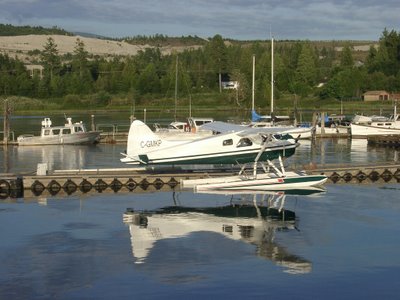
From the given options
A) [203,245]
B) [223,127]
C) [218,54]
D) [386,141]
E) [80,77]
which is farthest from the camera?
[218,54]

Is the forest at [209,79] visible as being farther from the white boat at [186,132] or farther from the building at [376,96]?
the white boat at [186,132]

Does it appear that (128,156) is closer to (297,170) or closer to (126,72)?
(297,170)

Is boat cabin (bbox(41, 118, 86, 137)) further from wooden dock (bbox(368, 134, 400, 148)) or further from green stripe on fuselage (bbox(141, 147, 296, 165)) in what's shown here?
green stripe on fuselage (bbox(141, 147, 296, 165))

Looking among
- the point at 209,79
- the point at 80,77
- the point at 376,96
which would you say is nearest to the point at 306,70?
the point at 376,96

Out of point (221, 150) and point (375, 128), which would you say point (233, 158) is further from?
point (375, 128)

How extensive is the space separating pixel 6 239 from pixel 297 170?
48.5 ft

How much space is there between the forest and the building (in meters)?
2.29

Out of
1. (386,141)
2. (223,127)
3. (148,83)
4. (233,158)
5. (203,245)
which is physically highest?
(148,83)

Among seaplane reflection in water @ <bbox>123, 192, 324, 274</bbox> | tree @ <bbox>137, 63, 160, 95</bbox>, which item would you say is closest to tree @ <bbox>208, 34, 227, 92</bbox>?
tree @ <bbox>137, 63, 160, 95</bbox>

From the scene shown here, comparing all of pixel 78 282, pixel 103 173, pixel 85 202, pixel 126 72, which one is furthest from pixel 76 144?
pixel 126 72

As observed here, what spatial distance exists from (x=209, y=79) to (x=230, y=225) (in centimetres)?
11119

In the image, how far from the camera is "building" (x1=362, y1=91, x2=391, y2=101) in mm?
114812

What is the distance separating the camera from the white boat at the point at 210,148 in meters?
31.4

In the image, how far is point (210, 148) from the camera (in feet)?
105
